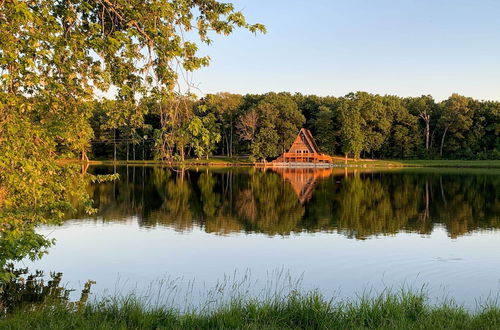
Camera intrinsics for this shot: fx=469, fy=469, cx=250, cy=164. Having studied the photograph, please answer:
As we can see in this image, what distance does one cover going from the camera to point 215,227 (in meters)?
24.5

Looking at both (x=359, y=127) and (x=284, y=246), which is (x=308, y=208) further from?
(x=359, y=127)

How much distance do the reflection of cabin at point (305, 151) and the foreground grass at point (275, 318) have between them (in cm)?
8938

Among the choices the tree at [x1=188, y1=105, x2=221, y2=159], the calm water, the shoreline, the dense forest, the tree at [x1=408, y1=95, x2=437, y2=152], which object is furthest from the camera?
the tree at [x1=408, y1=95, x2=437, y2=152]

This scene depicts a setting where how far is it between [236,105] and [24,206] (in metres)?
98.2

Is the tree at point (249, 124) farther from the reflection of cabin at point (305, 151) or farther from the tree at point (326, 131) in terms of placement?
the tree at point (326, 131)

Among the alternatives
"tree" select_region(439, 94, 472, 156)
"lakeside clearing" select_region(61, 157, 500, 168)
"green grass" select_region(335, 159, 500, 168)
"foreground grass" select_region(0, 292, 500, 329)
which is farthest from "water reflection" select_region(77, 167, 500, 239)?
"tree" select_region(439, 94, 472, 156)

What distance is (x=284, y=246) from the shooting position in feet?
64.7

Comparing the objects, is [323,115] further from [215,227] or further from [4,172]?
[4,172]

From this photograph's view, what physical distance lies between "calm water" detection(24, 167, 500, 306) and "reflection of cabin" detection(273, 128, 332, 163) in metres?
61.9

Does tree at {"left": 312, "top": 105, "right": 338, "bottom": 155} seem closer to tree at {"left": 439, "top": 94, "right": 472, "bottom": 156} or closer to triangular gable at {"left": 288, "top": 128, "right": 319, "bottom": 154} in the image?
triangular gable at {"left": 288, "top": 128, "right": 319, "bottom": 154}

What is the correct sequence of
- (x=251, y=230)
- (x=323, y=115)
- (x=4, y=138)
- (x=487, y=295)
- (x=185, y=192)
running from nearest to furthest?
1. (x=4, y=138)
2. (x=487, y=295)
3. (x=251, y=230)
4. (x=185, y=192)
5. (x=323, y=115)

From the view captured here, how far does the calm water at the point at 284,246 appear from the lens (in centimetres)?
1423

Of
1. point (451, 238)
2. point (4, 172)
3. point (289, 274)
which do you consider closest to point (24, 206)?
point (4, 172)

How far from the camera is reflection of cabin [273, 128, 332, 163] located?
3866 inches
